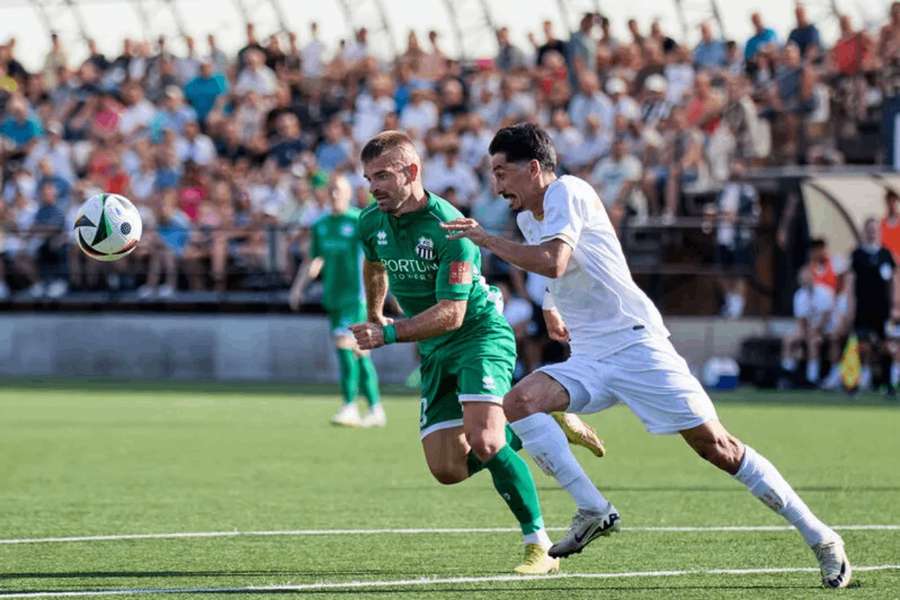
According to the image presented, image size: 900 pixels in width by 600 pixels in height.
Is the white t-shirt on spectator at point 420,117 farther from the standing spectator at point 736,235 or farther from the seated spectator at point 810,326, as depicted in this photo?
the seated spectator at point 810,326

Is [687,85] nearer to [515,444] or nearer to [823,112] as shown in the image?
[823,112]

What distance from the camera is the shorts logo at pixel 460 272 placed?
8.69 metres

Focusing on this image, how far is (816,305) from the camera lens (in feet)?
78.8

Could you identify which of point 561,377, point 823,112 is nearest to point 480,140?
point 823,112

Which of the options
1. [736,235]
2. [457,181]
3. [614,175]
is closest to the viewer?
[614,175]

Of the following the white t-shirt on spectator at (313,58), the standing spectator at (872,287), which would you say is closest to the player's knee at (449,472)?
the standing spectator at (872,287)

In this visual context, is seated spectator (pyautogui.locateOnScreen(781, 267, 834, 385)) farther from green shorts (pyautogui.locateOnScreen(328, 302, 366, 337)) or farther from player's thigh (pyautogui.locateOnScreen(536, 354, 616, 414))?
player's thigh (pyautogui.locateOnScreen(536, 354, 616, 414))

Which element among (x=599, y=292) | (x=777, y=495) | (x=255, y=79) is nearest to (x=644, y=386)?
(x=599, y=292)

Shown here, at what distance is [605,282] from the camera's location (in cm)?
838

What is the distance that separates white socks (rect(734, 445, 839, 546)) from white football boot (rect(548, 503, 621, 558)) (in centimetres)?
72

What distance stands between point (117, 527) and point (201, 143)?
1938 centimetres

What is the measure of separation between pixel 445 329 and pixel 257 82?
938 inches

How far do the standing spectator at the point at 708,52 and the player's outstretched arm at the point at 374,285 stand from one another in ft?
61.1

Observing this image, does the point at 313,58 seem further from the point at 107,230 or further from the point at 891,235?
the point at 107,230
